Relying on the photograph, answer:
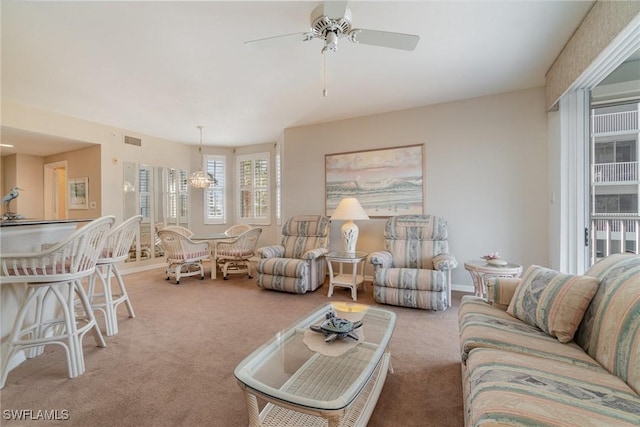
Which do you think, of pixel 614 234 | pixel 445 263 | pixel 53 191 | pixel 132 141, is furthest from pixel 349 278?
pixel 53 191

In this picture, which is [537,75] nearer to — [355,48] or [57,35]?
[355,48]

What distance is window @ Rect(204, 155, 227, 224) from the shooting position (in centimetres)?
623

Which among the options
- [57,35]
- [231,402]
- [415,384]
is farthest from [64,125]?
[415,384]

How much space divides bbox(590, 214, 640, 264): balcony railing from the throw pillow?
51.5 inches

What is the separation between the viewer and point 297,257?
4070 mm

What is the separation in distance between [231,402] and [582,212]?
133 inches

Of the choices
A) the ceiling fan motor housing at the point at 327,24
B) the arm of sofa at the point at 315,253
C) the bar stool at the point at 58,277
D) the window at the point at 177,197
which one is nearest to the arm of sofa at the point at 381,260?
the arm of sofa at the point at 315,253

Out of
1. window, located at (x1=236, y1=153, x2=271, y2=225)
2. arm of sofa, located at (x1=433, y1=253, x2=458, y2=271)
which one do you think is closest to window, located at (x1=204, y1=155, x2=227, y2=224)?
window, located at (x1=236, y1=153, x2=271, y2=225)

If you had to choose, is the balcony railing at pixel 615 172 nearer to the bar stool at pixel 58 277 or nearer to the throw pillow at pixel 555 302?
the throw pillow at pixel 555 302

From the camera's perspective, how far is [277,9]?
6.61 feet

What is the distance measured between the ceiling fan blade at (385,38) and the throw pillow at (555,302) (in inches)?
66.3

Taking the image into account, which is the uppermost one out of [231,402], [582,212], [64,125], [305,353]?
[64,125]

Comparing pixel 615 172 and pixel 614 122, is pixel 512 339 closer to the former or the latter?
pixel 615 172

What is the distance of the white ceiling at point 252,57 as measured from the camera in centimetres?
→ 205
